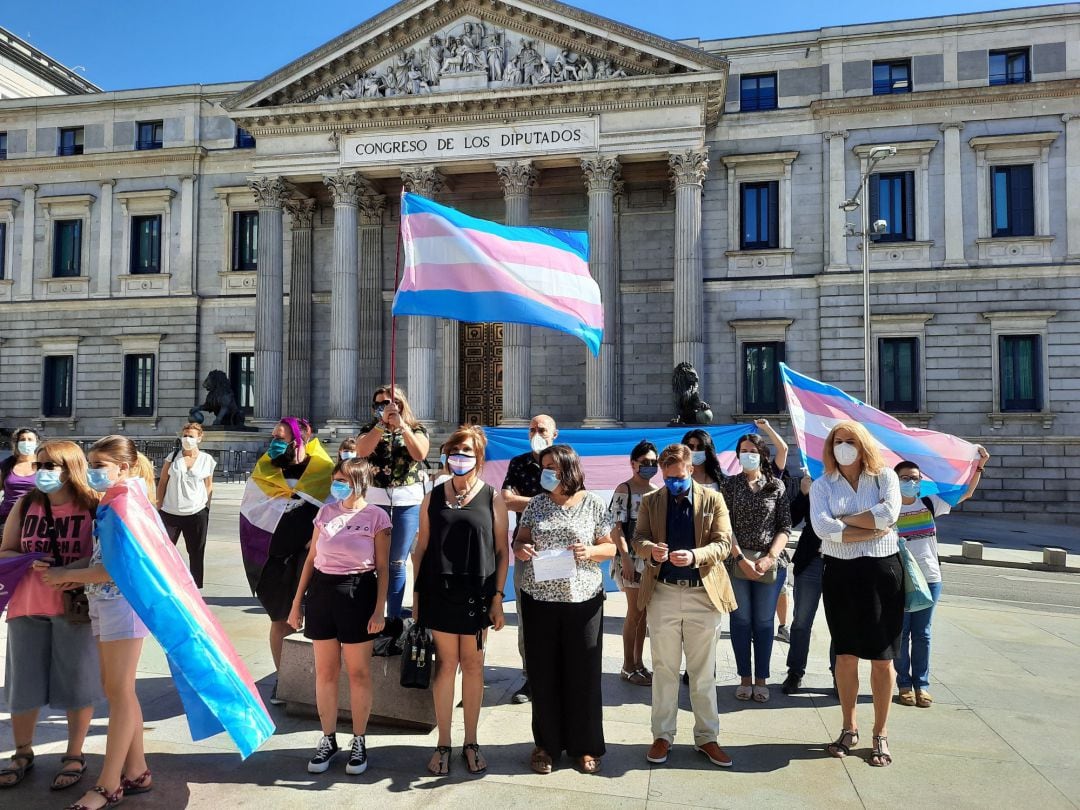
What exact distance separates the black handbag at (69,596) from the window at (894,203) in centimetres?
2703

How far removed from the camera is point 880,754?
5.11 m

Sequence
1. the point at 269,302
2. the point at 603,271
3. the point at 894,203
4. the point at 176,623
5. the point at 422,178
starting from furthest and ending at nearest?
the point at 269,302 < the point at 894,203 < the point at 422,178 < the point at 603,271 < the point at 176,623

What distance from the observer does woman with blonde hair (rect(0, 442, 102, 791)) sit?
4.46 metres

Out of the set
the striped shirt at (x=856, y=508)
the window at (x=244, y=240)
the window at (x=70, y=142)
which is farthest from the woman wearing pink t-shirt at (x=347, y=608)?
the window at (x=70, y=142)

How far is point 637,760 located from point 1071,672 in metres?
5.19

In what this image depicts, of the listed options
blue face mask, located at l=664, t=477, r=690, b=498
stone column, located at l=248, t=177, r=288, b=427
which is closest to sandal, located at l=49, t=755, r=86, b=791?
blue face mask, located at l=664, t=477, r=690, b=498

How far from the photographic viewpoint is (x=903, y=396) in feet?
86.4

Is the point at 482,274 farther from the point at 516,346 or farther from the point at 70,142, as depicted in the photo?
the point at 70,142

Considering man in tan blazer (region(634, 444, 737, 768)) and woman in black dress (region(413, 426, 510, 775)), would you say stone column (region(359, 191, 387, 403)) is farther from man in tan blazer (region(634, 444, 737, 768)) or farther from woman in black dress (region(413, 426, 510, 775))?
man in tan blazer (region(634, 444, 737, 768))

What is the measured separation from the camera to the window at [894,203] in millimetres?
26297

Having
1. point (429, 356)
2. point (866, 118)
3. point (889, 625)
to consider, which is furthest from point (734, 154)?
point (889, 625)

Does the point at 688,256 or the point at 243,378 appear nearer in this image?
the point at 688,256

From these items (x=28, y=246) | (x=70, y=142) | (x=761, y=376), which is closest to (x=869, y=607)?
(x=761, y=376)

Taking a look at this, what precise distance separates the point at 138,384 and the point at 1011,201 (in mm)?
35063
